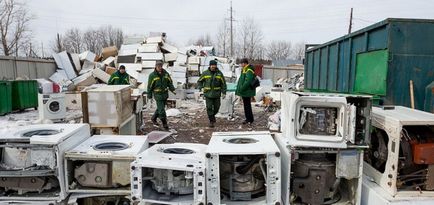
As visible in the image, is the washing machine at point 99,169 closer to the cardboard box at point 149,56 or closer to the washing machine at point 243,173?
the washing machine at point 243,173

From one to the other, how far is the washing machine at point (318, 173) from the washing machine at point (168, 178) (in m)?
0.71

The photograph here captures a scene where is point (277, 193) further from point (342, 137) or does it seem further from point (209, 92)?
point (209, 92)

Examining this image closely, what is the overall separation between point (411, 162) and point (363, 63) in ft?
7.05

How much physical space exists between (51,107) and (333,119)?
19.9ft

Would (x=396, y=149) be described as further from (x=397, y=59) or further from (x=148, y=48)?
(x=148, y=48)

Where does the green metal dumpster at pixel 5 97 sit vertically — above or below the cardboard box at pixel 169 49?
below

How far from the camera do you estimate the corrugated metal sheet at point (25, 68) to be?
36.7 feet

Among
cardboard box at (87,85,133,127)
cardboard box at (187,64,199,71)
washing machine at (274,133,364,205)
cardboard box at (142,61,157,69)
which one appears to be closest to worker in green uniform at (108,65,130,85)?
cardboard box at (87,85,133,127)

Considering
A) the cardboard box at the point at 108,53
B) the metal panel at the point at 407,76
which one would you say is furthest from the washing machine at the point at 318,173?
the cardboard box at the point at 108,53

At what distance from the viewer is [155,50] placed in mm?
14617

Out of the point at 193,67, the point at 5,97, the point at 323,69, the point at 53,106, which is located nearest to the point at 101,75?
the point at 193,67

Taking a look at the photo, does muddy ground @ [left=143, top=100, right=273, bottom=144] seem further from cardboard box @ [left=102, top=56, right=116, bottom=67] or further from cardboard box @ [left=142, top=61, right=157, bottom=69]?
cardboard box @ [left=102, top=56, right=116, bottom=67]

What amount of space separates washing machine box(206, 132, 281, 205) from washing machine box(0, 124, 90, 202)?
1.26 m

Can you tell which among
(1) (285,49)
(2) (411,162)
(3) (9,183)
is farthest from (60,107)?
(1) (285,49)
